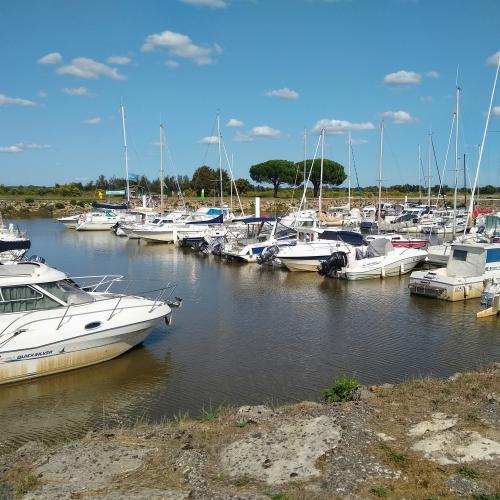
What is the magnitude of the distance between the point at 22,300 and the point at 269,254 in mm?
20365

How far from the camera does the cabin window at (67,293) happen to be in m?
14.6

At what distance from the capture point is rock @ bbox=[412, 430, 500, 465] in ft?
25.6

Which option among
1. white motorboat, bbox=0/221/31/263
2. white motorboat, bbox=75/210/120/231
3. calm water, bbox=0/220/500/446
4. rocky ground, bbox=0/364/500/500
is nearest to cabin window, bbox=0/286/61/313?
calm water, bbox=0/220/500/446

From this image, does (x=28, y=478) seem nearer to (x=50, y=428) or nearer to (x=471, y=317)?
(x=50, y=428)

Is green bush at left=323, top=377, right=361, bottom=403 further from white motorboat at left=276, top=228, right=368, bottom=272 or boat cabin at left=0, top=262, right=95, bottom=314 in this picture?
white motorboat at left=276, top=228, right=368, bottom=272

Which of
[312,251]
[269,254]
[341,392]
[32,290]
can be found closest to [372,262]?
[312,251]

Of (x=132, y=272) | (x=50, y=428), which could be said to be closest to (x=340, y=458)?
(x=50, y=428)

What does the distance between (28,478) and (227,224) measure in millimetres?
39736

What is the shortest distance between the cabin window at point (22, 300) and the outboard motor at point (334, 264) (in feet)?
55.8

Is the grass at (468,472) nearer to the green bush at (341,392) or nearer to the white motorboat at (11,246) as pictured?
the green bush at (341,392)

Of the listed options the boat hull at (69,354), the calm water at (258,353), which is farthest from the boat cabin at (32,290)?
the calm water at (258,353)

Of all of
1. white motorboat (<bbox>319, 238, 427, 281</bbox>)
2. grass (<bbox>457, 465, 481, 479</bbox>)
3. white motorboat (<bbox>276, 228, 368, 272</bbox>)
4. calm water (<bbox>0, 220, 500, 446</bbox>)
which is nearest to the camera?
grass (<bbox>457, 465, 481, 479</bbox>)

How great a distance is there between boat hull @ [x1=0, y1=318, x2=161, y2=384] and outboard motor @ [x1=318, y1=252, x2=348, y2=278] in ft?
48.6

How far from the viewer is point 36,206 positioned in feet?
303
